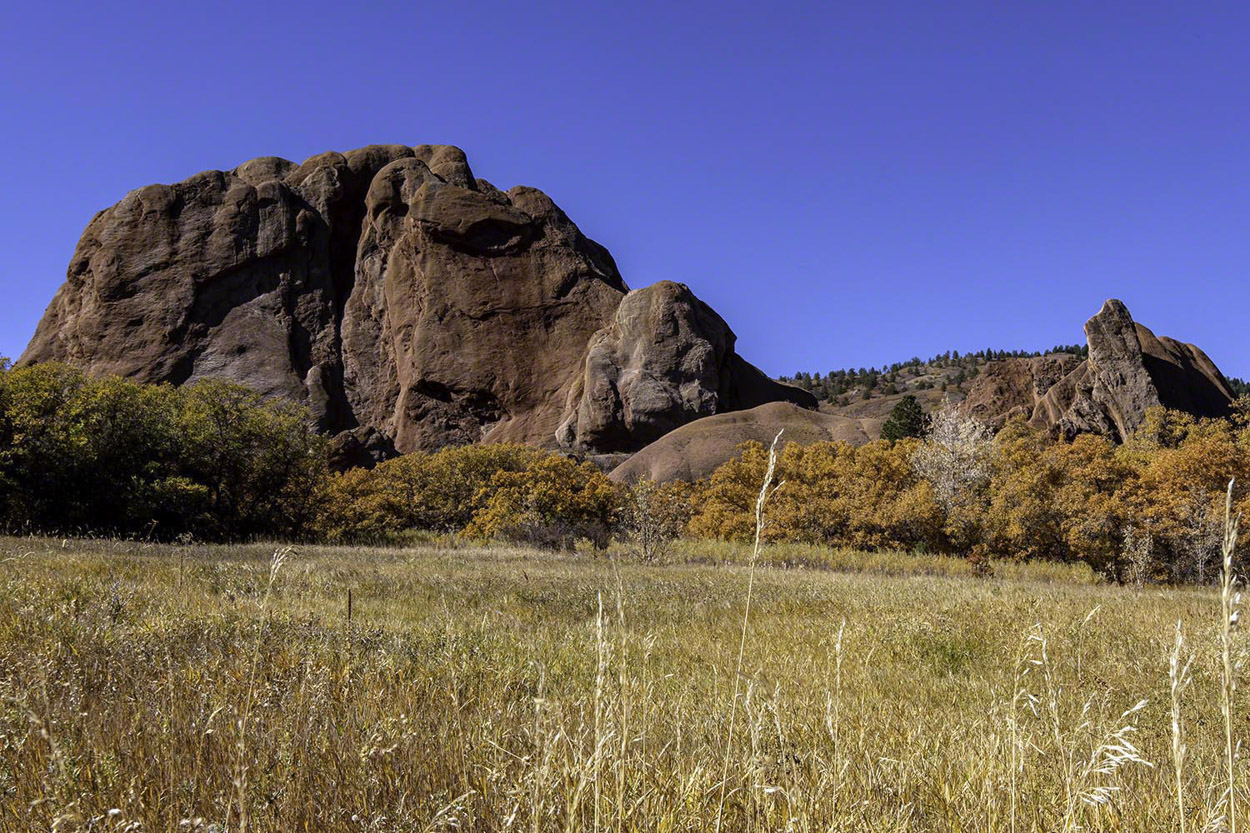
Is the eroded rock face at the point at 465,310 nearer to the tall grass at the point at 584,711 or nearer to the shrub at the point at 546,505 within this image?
the shrub at the point at 546,505

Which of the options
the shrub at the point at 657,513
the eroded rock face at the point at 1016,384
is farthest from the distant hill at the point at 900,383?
the shrub at the point at 657,513

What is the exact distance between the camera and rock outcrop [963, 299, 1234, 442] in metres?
43.6

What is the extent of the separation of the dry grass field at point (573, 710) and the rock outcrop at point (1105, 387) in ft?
128

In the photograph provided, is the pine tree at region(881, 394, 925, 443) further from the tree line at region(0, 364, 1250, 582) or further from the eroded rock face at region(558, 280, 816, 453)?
the tree line at region(0, 364, 1250, 582)

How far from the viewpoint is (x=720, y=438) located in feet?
112

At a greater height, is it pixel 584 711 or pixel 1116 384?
pixel 1116 384

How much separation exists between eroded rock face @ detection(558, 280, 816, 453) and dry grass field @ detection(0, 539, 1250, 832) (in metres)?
39.3

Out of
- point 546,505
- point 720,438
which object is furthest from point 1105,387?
point 546,505

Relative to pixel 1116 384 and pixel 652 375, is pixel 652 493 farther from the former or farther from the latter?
pixel 1116 384

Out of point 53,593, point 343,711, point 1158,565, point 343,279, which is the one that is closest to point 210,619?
point 53,593

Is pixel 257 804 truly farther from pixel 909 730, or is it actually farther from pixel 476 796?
pixel 909 730

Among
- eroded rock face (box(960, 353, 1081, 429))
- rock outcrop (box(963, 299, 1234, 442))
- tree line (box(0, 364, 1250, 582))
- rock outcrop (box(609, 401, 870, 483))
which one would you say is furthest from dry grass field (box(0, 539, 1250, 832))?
eroded rock face (box(960, 353, 1081, 429))

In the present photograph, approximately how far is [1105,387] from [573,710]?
4953 centimetres

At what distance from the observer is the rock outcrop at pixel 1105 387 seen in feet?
143
